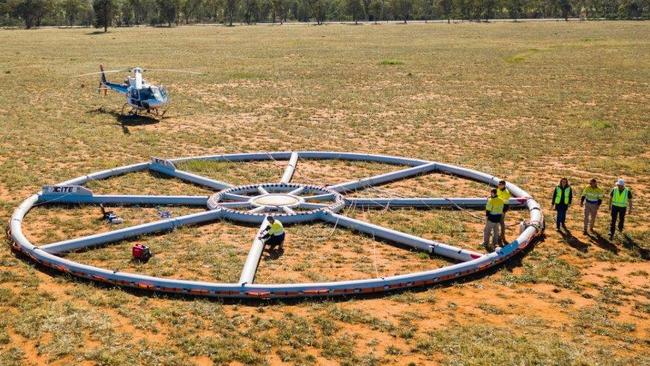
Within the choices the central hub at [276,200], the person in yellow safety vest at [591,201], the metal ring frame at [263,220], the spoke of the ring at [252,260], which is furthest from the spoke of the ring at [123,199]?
the person in yellow safety vest at [591,201]

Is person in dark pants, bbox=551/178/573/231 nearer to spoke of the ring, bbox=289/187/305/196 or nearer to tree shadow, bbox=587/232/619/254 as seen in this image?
tree shadow, bbox=587/232/619/254

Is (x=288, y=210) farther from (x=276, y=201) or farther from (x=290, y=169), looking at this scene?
(x=290, y=169)

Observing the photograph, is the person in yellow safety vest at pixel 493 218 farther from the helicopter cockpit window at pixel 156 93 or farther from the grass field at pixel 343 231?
the helicopter cockpit window at pixel 156 93

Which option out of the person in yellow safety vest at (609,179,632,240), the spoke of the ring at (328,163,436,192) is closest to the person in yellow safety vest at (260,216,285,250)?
the spoke of the ring at (328,163,436,192)

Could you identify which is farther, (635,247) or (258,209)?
(258,209)

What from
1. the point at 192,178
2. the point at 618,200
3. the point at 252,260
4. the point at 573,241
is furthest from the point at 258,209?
the point at 618,200

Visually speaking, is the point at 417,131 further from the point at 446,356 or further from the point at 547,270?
the point at 446,356
